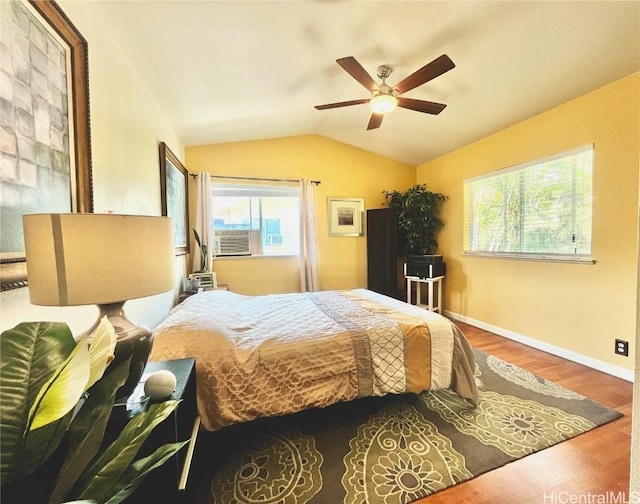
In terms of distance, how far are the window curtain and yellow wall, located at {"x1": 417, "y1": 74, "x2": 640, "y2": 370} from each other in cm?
360

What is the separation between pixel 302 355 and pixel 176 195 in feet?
7.56

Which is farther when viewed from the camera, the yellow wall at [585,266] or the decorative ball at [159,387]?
the yellow wall at [585,266]

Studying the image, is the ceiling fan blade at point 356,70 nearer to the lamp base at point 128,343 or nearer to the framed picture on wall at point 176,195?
the framed picture on wall at point 176,195

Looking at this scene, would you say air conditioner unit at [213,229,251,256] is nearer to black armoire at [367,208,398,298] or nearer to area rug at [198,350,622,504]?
black armoire at [367,208,398,298]

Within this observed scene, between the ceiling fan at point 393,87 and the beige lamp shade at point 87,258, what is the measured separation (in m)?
1.72

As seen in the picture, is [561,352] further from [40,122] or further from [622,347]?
[40,122]

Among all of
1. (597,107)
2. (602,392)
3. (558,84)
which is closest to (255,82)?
(558,84)

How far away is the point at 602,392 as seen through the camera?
82.5 inches

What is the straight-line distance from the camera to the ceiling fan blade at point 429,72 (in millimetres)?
1773

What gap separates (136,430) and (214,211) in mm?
3605

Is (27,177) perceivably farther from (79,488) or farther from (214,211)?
(214,211)

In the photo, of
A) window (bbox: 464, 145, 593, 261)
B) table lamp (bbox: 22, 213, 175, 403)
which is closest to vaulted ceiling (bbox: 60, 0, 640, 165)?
window (bbox: 464, 145, 593, 261)

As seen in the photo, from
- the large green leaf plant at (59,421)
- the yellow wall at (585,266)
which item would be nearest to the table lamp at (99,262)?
the large green leaf plant at (59,421)

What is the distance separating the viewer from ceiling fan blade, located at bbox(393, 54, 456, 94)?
69.8 inches
